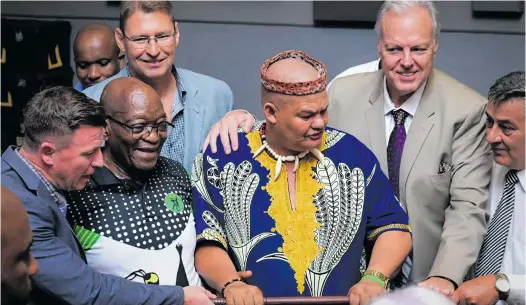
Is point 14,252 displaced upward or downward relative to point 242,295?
upward

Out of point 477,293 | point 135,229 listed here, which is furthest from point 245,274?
point 477,293

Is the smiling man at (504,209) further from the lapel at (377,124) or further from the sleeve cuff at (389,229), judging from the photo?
the lapel at (377,124)

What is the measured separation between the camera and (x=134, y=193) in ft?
11.4

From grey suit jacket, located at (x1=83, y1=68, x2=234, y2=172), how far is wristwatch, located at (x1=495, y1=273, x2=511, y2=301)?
1.28 metres

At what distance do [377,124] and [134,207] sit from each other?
103 cm

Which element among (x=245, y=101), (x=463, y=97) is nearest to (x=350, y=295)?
(x=463, y=97)

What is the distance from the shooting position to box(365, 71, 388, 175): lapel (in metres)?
3.79

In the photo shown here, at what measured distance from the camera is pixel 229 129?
3.59 m

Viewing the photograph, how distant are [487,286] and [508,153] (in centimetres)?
51

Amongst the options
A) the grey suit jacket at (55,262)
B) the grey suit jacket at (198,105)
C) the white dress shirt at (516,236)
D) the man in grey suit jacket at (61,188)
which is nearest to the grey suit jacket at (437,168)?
the white dress shirt at (516,236)

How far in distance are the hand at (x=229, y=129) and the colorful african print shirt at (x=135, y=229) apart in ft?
0.78

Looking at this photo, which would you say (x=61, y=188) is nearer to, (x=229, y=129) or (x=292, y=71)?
(x=229, y=129)

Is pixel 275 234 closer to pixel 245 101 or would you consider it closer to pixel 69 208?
pixel 69 208

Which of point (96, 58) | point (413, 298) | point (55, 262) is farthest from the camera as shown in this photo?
point (96, 58)
